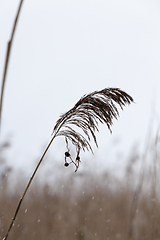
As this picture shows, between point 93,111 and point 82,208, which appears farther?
point 82,208

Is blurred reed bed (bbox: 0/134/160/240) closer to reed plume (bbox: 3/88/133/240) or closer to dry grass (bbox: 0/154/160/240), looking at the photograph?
dry grass (bbox: 0/154/160/240)

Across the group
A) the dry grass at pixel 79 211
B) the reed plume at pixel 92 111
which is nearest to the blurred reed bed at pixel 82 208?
the dry grass at pixel 79 211

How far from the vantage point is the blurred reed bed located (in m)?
3.00

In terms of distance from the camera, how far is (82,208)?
136 inches

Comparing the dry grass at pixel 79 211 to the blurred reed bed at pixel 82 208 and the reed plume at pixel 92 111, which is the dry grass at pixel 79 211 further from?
the reed plume at pixel 92 111

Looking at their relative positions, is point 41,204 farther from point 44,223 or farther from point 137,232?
point 137,232

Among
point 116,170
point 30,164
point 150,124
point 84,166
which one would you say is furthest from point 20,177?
point 150,124

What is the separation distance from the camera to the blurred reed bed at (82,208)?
9.85 ft

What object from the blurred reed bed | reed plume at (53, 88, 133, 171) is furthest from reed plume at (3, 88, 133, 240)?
the blurred reed bed

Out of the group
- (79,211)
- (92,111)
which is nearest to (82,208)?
(79,211)

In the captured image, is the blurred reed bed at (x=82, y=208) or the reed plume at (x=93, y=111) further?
the blurred reed bed at (x=82, y=208)

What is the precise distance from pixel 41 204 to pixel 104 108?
103 inches

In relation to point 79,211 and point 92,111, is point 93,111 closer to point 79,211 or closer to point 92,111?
point 92,111

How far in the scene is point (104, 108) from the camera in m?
0.96
